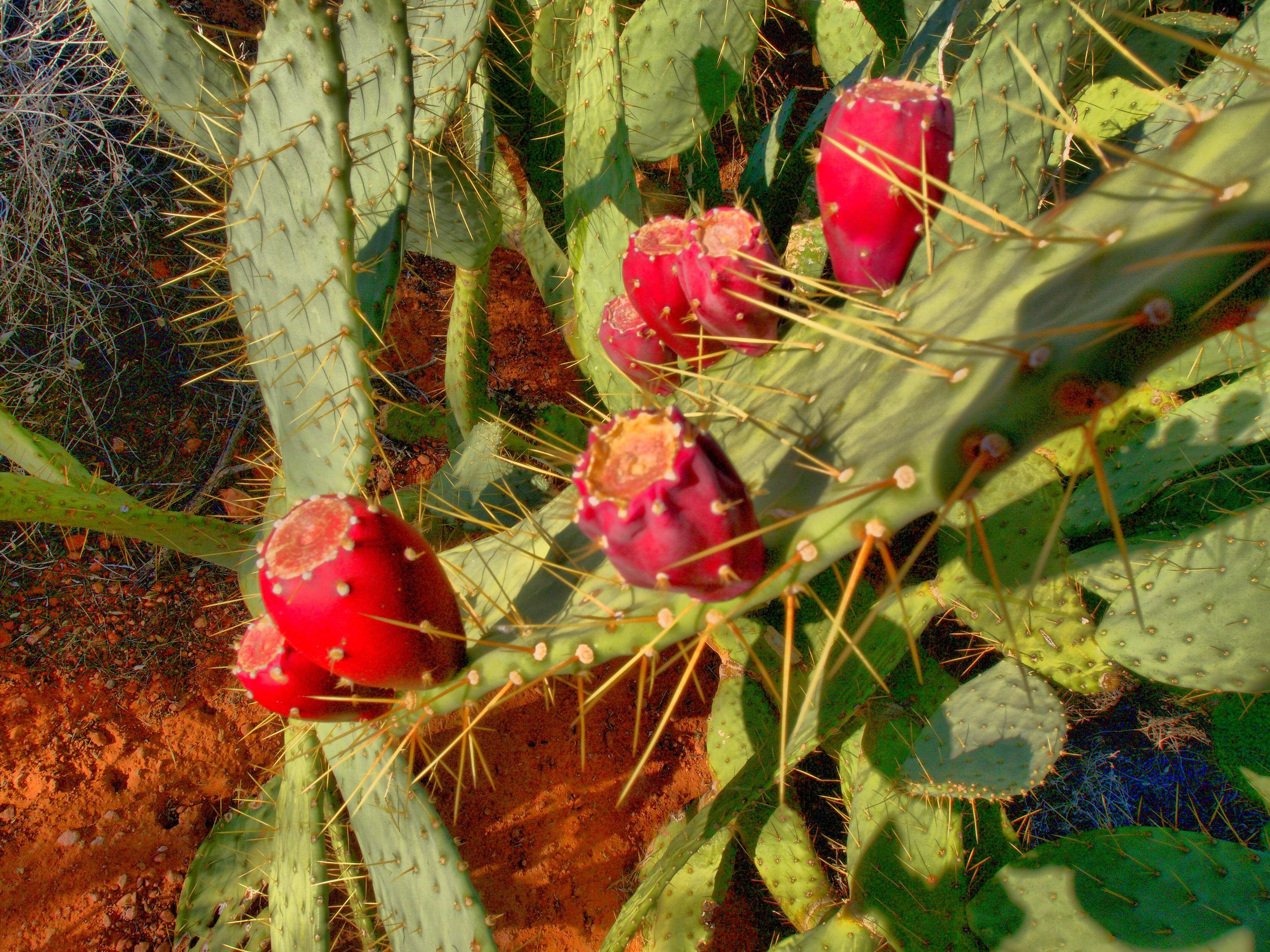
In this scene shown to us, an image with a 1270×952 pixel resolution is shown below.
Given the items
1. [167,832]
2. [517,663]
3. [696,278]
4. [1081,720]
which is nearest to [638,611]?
[517,663]

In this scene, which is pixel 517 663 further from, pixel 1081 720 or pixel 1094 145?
pixel 1081 720

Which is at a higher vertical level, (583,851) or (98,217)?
(98,217)

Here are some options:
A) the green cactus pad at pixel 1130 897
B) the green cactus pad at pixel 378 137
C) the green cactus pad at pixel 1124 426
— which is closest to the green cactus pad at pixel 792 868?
the green cactus pad at pixel 1130 897

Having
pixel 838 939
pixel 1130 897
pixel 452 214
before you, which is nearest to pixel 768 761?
pixel 838 939

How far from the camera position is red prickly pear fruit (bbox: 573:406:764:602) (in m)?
0.66

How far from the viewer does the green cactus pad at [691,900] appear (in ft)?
5.53

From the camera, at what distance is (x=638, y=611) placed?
85 cm

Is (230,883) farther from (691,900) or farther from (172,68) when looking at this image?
(172,68)

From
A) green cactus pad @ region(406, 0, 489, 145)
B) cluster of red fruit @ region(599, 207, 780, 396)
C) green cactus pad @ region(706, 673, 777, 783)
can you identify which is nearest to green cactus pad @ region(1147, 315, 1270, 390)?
cluster of red fruit @ region(599, 207, 780, 396)

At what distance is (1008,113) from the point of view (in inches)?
50.4

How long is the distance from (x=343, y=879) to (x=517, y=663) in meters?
0.84

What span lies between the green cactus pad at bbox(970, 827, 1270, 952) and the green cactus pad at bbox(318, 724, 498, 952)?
932 mm

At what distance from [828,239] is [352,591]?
2.52 ft

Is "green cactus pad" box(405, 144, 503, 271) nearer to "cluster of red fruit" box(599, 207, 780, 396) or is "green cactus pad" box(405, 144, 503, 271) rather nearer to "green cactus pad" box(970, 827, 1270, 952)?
"cluster of red fruit" box(599, 207, 780, 396)
